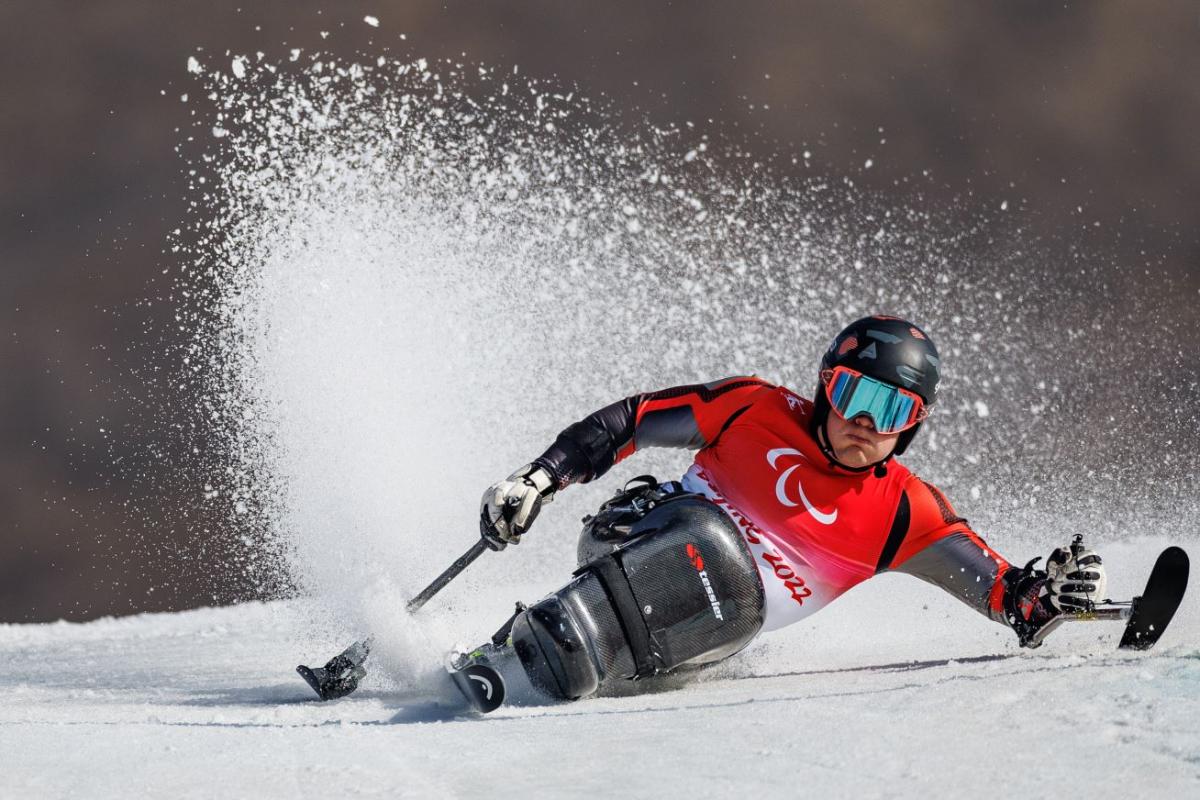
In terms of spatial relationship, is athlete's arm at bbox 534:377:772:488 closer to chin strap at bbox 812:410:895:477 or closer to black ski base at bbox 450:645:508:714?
chin strap at bbox 812:410:895:477

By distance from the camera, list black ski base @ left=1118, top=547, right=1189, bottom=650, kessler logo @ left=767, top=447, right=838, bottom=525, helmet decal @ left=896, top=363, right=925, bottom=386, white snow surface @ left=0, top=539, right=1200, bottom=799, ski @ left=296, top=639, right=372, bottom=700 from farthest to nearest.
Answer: ski @ left=296, top=639, right=372, bottom=700, kessler logo @ left=767, top=447, right=838, bottom=525, helmet decal @ left=896, top=363, right=925, bottom=386, black ski base @ left=1118, top=547, right=1189, bottom=650, white snow surface @ left=0, top=539, right=1200, bottom=799

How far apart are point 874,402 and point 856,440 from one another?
0.41 ft

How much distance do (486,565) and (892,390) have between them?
4.06 m

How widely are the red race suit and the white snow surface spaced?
0.27 m

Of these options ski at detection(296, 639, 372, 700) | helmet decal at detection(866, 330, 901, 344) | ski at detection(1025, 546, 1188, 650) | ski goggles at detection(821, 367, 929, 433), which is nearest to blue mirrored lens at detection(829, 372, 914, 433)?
ski goggles at detection(821, 367, 929, 433)

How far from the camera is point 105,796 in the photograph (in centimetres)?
228

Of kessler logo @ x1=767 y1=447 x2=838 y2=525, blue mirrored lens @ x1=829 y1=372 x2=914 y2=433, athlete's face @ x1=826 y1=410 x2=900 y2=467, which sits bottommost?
kessler logo @ x1=767 y1=447 x2=838 y2=525

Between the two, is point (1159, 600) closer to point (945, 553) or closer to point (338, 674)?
point (945, 553)

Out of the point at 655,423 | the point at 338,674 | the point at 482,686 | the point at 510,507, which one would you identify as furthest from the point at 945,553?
the point at 338,674

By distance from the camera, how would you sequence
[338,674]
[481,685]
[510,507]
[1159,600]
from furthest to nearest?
[338,674], [510,507], [1159,600], [481,685]

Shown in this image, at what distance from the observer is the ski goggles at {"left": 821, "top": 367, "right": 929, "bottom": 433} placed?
3531mm

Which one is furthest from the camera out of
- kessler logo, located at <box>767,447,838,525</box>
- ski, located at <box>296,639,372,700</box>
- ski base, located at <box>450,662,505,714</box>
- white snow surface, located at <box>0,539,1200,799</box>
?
ski, located at <box>296,639,372,700</box>

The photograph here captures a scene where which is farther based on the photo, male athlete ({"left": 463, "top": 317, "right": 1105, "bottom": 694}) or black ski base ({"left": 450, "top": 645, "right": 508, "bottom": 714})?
male athlete ({"left": 463, "top": 317, "right": 1105, "bottom": 694})

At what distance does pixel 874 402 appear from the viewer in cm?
353
